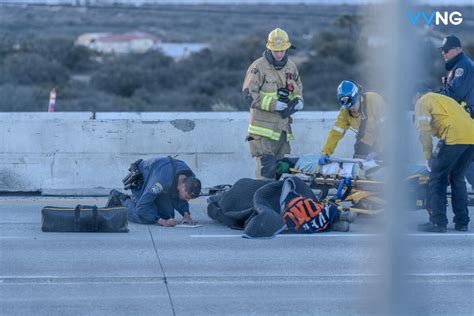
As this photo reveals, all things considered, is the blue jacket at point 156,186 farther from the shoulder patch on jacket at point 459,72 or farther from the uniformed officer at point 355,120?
the shoulder patch on jacket at point 459,72

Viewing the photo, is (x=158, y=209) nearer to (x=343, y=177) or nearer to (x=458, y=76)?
(x=343, y=177)

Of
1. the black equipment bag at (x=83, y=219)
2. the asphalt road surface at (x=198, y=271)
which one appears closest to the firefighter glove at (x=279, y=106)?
the asphalt road surface at (x=198, y=271)

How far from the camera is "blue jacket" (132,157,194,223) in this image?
9195 millimetres

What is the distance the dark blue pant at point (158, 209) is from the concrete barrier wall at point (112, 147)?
7.57 ft

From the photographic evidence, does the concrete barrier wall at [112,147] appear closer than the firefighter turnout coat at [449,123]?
No

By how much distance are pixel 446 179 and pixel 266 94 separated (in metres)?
2.38

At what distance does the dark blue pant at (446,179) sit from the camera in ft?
30.5

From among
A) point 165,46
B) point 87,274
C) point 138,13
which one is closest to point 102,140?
point 87,274

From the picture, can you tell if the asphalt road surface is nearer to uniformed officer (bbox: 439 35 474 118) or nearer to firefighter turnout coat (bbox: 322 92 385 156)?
firefighter turnout coat (bbox: 322 92 385 156)

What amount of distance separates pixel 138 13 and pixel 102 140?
67.8 metres

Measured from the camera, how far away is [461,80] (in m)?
10.4

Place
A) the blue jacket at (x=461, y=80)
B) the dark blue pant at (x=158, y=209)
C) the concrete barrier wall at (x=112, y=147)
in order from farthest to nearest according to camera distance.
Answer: the concrete barrier wall at (x=112, y=147) → the blue jacket at (x=461, y=80) → the dark blue pant at (x=158, y=209)

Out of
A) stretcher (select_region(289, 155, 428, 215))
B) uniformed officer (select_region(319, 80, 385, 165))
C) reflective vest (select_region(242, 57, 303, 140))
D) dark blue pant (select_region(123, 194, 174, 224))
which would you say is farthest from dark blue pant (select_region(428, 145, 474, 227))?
dark blue pant (select_region(123, 194, 174, 224))

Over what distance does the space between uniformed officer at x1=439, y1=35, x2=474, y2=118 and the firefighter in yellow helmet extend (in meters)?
1.65
